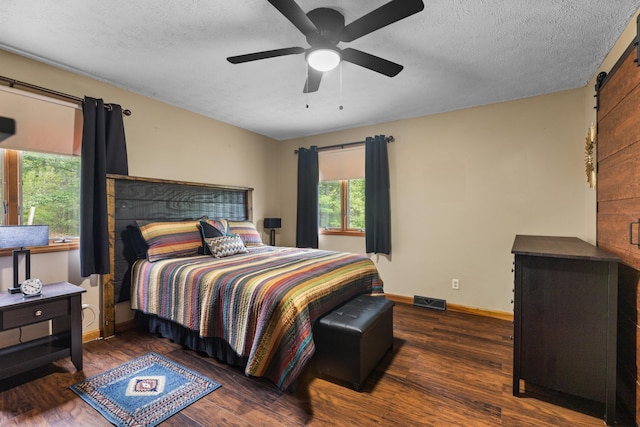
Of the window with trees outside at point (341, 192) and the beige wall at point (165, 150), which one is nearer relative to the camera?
the beige wall at point (165, 150)

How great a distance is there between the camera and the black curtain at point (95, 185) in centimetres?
266

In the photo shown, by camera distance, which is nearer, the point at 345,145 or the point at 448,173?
the point at 448,173

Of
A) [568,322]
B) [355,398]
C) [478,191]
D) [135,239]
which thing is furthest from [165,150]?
[568,322]

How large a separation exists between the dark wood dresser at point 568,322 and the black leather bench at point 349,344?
0.92 m

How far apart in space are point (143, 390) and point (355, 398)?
4.60 ft

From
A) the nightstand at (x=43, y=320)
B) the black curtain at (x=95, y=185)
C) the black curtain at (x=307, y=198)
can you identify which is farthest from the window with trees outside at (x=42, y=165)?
the black curtain at (x=307, y=198)

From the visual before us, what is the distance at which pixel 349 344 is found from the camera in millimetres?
2035

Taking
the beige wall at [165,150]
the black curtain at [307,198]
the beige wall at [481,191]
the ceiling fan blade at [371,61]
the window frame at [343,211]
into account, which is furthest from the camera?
the black curtain at [307,198]

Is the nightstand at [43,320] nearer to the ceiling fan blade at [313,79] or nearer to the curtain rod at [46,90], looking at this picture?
the curtain rod at [46,90]

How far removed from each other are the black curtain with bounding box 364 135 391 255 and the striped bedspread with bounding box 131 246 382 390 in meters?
1.06

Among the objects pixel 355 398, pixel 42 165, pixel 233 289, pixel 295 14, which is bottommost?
pixel 355 398

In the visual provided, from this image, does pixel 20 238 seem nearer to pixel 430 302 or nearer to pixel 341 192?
pixel 341 192

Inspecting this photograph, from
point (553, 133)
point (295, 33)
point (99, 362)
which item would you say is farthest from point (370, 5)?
point (99, 362)

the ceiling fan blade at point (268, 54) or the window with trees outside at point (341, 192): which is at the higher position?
the ceiling fan blade at point (268, 54)
